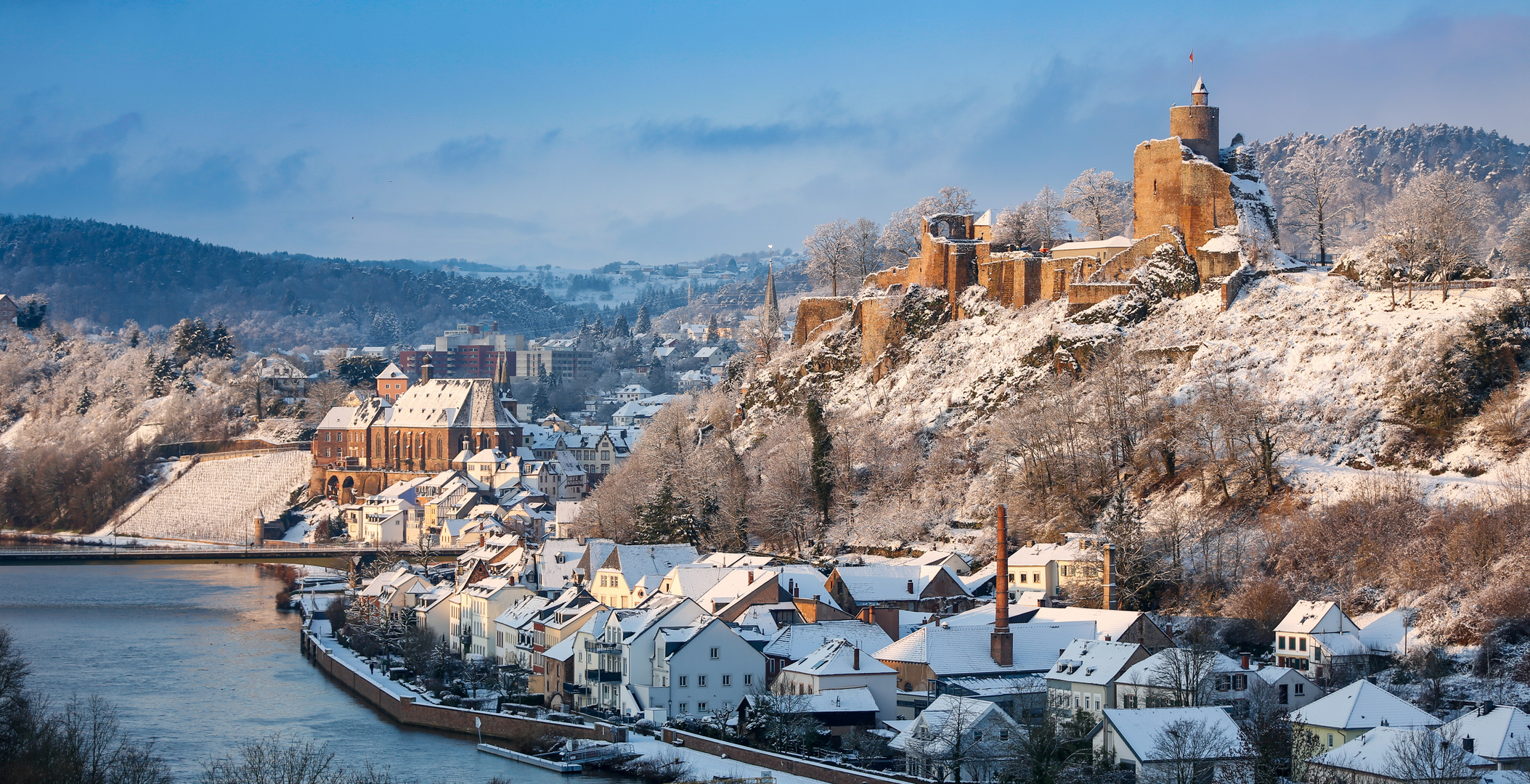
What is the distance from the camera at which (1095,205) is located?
3049 inches

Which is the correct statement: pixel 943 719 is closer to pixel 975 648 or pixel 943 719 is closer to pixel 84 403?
pixel 975 648

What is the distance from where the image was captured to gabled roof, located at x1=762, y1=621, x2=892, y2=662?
4625cm

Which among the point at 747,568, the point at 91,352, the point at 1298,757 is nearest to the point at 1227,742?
the point at 1298,757

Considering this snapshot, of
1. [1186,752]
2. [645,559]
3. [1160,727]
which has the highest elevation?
[645,559]

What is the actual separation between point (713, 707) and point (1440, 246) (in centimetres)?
3213

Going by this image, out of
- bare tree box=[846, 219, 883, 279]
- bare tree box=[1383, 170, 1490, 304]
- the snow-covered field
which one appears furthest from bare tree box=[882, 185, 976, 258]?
the snow-covered field

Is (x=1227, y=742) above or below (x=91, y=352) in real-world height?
below

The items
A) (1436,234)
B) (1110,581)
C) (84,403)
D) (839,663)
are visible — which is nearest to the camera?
(839,663)

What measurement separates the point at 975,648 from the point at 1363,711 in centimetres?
1207

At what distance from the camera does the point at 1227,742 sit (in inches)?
1364

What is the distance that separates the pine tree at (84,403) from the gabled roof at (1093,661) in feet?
393

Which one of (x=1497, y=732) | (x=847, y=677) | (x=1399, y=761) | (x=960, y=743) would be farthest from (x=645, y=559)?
(x=1497, y=732)

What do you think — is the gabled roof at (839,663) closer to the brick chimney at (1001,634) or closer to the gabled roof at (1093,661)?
the brick chimney at (1001,634)

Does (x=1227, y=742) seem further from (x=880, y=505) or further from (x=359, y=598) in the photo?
(x=359, y=598)
